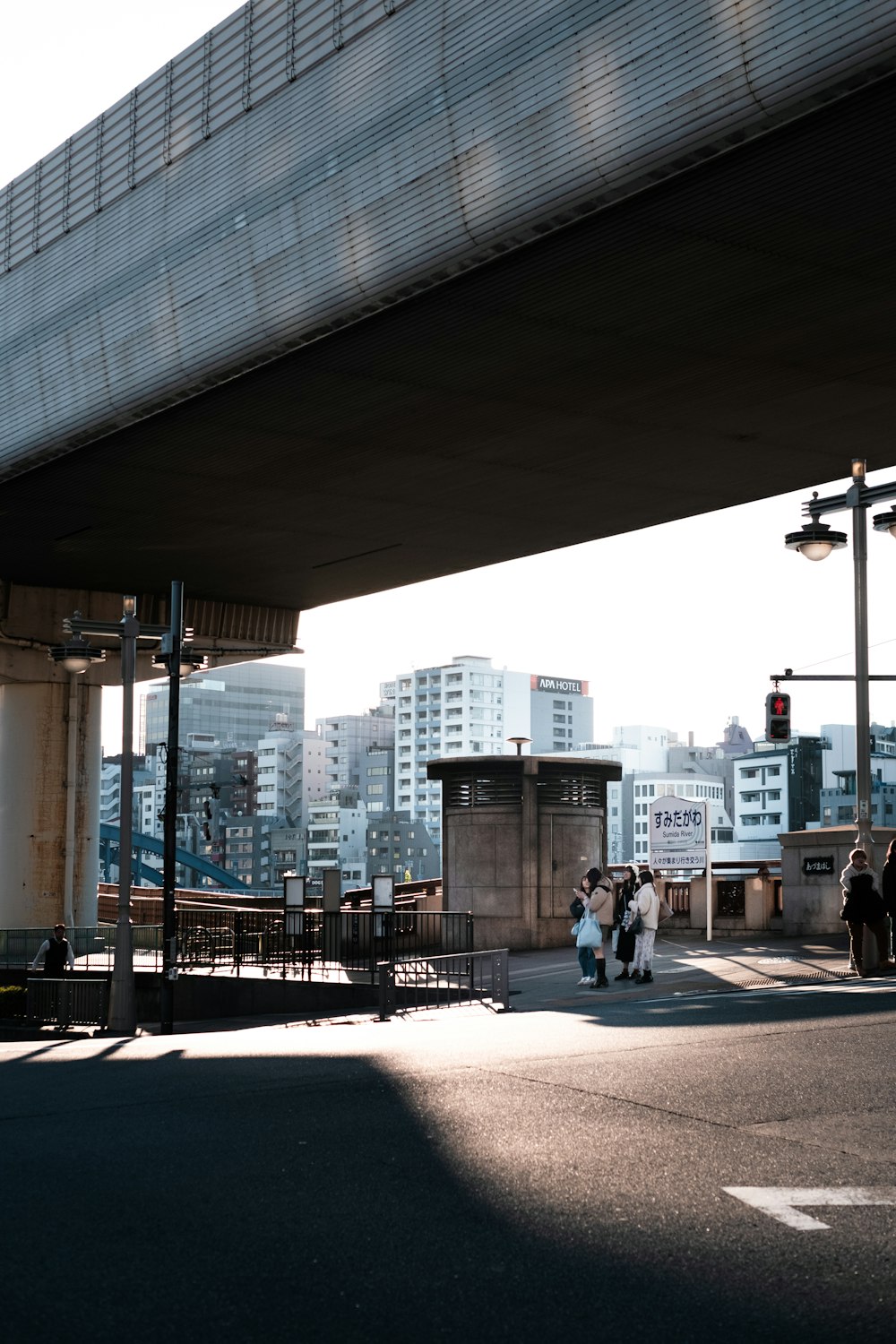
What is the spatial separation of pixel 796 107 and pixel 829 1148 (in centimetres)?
1108

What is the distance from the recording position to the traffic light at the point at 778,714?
25141 millimetres

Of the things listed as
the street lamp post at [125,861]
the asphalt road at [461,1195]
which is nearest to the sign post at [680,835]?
the street lamp post at [125,861]

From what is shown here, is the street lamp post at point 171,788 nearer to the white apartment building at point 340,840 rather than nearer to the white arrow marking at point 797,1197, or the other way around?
the white arrow marking at point 797,1197

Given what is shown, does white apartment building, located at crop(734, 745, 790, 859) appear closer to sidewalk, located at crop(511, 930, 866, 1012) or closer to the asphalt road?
sidewalk, located at crop(511, 930, 866, 1012)

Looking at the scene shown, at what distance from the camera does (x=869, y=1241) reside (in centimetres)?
561

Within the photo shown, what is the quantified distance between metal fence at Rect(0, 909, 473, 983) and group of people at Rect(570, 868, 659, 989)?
524cm

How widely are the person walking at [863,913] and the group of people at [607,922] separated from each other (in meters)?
2.73

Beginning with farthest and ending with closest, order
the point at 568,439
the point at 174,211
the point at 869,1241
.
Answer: the point at 568,439, the point at 174,211, the point at 869,1241

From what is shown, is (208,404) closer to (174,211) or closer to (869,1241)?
(174,211)

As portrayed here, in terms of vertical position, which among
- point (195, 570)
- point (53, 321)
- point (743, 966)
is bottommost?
point (743, 966)

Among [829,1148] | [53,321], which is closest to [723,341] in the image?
[53,321]

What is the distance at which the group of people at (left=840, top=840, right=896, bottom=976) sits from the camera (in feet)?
63.2

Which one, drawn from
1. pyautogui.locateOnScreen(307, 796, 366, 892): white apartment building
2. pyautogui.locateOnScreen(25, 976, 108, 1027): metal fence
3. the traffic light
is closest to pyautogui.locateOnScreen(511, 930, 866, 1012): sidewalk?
the traffic light

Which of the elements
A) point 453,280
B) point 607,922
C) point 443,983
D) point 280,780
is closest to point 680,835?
point 443,983
